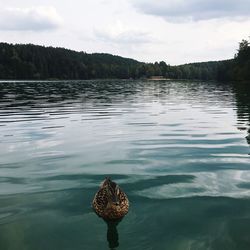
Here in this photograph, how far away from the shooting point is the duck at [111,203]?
8.98m

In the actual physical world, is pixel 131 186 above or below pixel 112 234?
below

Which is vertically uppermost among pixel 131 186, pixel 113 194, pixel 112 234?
pixel 113 194

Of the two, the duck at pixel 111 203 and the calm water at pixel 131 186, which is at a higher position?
the duck at pixel 111 203

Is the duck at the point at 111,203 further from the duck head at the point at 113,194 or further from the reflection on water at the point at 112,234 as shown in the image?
the reflection on water at the point at 112,234

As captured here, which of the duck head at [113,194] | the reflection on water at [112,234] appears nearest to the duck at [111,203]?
the duck head at [113,194]

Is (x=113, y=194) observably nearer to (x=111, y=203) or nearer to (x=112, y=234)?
(x=111, y=203)

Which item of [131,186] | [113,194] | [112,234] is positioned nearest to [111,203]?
[113,194]

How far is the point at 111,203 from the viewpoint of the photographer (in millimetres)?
8969

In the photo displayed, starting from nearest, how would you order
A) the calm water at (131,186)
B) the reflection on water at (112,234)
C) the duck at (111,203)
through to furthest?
the reflection on water at (112,234) < the calm water at (131,186) < the duck at (111,203)

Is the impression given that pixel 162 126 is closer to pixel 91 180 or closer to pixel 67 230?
pixel 91 180

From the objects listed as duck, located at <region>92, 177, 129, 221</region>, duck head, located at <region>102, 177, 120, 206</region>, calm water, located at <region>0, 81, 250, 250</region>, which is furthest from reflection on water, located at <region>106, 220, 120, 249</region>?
duck head, located at <region>102, 177, 120, 206</region>

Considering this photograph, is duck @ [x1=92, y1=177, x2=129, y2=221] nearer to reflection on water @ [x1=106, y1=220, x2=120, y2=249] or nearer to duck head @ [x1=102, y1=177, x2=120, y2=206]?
duck head @ [x1=102, y1=177, x2=120, y2=206]

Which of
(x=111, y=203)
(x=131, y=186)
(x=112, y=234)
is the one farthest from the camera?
(x=131, y=186)

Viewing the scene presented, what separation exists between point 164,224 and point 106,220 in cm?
141
